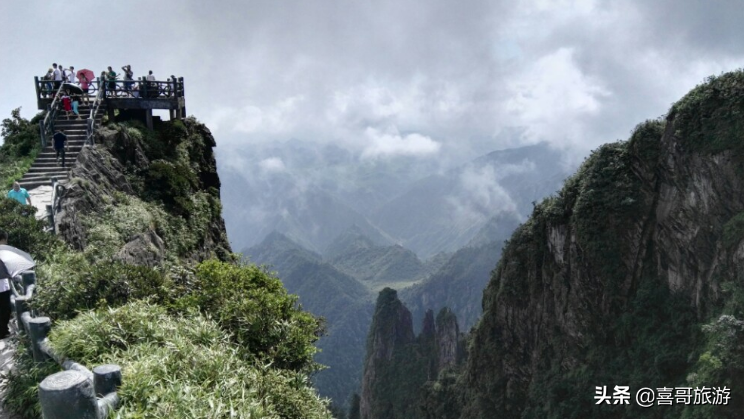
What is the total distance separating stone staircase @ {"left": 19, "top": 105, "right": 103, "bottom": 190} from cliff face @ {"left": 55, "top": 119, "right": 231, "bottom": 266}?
1521 millimetres

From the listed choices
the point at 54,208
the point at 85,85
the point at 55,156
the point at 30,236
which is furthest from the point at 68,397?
the point at 85,85

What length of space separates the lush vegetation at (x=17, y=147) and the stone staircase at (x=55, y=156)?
0.51 metres

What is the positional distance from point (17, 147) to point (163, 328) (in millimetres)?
25869

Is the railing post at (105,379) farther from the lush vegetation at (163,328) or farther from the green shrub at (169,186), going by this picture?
the green shrub at (169,186)

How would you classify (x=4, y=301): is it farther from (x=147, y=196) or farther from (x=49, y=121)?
(x=49, y=121)

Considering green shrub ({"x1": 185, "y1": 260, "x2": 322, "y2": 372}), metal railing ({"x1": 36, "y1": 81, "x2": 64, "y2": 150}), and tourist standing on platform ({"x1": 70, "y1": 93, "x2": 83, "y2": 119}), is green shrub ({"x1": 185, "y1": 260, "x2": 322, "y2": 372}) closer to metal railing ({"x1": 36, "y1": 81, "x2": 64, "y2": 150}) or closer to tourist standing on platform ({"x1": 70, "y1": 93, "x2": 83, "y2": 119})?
metal railing ({"x1": 36, "y1": 81, "x2": 64, "y2": 150})

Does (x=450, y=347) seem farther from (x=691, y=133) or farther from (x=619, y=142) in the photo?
(x=691, y=133)

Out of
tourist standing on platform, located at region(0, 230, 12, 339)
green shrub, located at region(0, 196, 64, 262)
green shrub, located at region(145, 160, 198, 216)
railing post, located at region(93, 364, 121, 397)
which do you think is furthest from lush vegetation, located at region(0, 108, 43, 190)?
railing post, located at region(93, 364, 121, 397)

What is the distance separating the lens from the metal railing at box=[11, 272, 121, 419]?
4664 millimetres

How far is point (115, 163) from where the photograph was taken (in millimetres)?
22859

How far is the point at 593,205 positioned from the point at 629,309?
10467mm

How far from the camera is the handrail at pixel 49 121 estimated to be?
82.2 ft

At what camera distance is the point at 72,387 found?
186 inches

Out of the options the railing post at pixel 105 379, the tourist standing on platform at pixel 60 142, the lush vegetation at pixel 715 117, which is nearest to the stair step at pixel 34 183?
the tourist standing on platform at pixel 60 142
